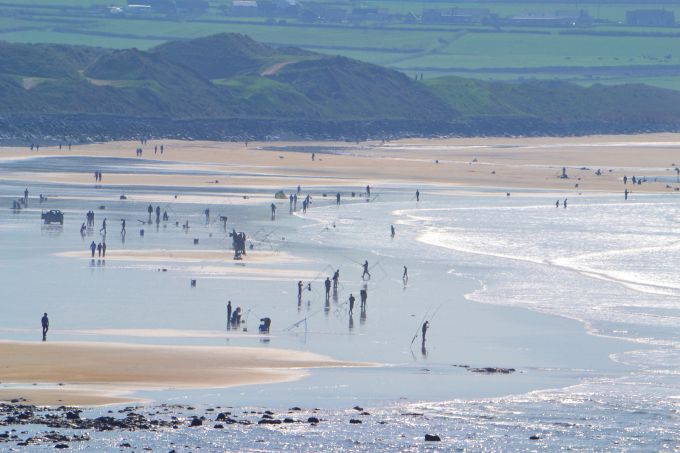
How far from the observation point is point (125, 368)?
29094 mm

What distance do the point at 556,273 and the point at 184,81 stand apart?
89.6 metres

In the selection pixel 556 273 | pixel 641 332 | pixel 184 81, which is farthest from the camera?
pixel 184 81

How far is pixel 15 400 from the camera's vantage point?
25469mm

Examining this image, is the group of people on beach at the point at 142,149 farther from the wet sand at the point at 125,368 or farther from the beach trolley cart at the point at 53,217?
the wet sand at the point at 125,368

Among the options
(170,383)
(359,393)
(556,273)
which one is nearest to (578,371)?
(359,393)

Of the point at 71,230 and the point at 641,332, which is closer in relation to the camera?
the point at 641,332

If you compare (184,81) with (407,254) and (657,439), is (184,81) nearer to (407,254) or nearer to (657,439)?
(407,254)

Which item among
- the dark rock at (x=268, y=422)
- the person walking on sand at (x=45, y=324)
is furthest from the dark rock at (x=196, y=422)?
the person walking on sand at (x=45, y=324)

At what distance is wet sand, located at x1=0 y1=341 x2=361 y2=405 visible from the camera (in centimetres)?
2678

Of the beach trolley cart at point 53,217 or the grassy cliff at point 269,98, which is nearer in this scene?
the beach trolley cart at point 53,217

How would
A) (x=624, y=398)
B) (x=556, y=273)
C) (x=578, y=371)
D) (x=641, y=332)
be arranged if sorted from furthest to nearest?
(x=556, y=273) → (x=641, y=332) → (x=578, y=371) → (x=624, y=398)

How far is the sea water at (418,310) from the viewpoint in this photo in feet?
82.5

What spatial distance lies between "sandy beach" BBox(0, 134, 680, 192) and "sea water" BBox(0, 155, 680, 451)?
1330 cm

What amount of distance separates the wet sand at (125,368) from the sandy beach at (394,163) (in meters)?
45.2
